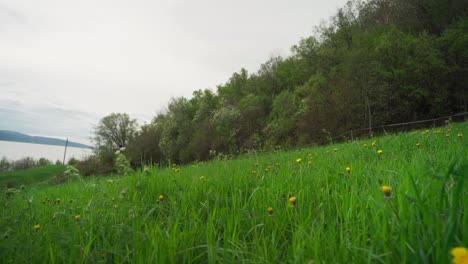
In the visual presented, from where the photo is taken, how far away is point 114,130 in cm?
6669

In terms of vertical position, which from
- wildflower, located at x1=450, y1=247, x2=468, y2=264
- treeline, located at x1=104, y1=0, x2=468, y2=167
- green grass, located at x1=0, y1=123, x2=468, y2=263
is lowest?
green grass, located at x1=0, y1=123, x2=468, y2=263

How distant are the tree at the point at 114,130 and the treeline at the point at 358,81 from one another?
32.3 meters

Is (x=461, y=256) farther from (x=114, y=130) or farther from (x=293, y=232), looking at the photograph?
(x=114, y=130)

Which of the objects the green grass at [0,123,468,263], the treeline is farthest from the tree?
the green grass at [0,123,468,263]

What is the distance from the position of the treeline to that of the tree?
32269mm

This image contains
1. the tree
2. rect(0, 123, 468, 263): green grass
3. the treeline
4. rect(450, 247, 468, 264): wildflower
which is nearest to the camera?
rect(450, 247, 468, 264): wildflower

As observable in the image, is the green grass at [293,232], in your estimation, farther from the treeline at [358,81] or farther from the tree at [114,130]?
the tree at [114,130]

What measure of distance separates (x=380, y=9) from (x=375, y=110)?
18308 mm

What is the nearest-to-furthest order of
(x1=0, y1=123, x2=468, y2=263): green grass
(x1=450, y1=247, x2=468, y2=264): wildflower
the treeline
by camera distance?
(x1=450, y1=247, x2=468, y2=264): wildflower → (x1=0, y1=123, x2=468, y2=263): green grass → the treeline

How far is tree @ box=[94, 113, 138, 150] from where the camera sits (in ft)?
209

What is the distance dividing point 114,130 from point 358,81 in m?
65.5

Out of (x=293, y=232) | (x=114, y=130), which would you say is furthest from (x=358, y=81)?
(x=114, y=130)

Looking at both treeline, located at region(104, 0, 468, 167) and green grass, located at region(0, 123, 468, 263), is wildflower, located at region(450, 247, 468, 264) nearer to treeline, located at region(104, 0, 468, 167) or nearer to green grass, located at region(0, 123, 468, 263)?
green grass, located at region(0, 123, 468, 263)

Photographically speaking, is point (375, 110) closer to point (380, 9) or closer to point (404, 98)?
point (404, 98)
